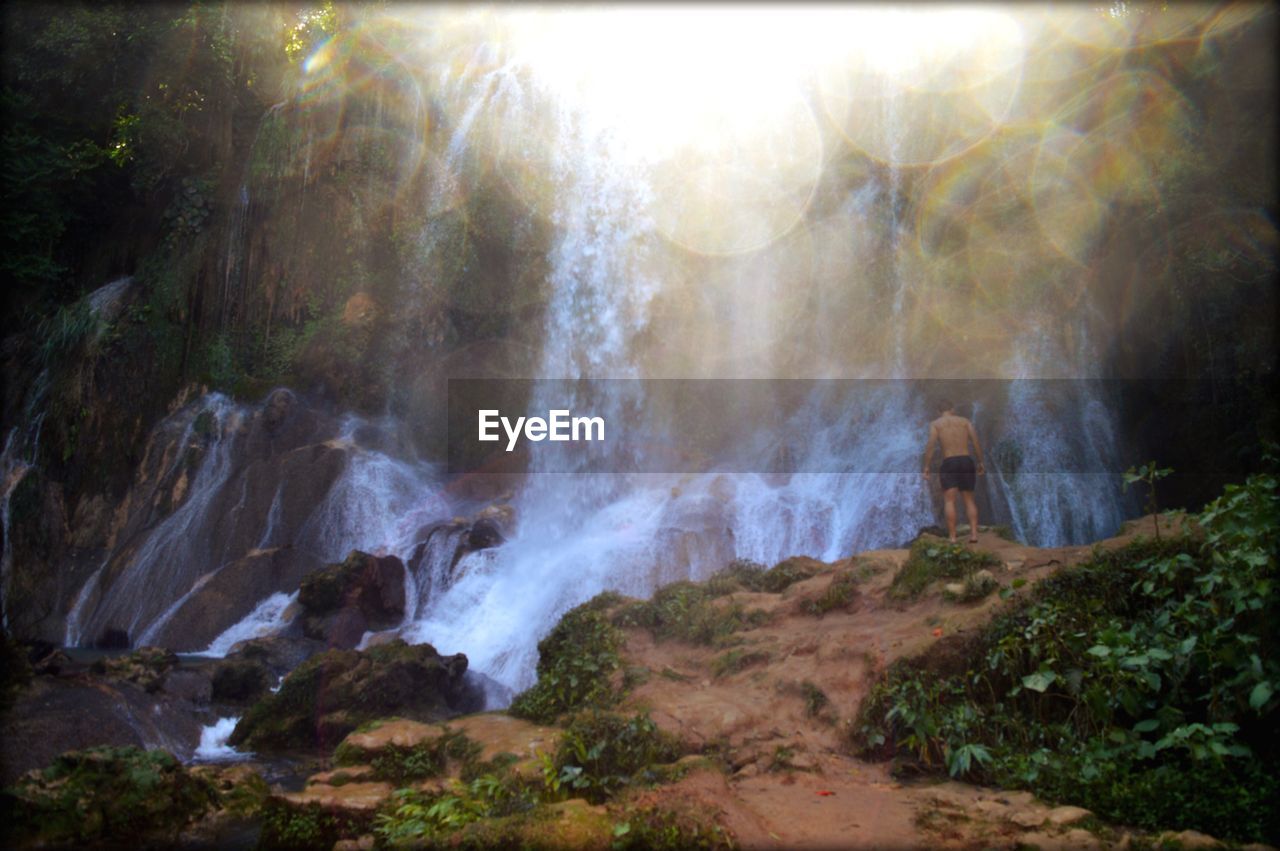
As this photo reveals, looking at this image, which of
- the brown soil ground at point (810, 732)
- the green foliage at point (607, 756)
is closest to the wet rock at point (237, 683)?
the brown soil ground at point (810, 732)

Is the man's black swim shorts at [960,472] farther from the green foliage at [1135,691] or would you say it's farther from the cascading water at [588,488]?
the cascading water at [588,488]

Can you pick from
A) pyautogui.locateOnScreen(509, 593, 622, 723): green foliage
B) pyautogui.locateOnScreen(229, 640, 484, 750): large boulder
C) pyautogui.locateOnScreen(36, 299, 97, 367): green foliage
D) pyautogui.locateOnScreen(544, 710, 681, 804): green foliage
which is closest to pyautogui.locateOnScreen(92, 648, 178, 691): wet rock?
pyautogui.locateOnScreen(229, 640, 484, 750): large boulder

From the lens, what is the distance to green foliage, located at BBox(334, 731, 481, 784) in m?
6.17

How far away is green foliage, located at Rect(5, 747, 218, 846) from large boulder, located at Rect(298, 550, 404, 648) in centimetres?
669

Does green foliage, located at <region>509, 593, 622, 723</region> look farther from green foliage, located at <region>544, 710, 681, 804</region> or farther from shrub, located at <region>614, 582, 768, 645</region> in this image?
green foliage, located at <region>544, 710, 681, 804</region>

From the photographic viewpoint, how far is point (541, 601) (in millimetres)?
12414

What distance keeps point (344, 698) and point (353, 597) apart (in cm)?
393

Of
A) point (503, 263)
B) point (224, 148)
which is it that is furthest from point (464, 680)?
point (224, 148)

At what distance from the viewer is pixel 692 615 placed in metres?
8.18

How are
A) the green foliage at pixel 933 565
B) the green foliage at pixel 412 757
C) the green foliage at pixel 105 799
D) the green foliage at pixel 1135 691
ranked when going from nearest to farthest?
the green foliage at pixel 1135 691, the green foliage at pixel 105 799, the green foliage at pixel 412 757, the green foliage at pixel 933 565

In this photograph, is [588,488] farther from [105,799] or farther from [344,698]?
[105,799]

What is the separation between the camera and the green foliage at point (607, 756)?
17.9ft

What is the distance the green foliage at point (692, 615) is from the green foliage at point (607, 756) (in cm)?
195

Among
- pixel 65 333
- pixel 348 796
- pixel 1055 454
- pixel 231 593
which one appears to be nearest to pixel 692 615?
pixel 348 796
